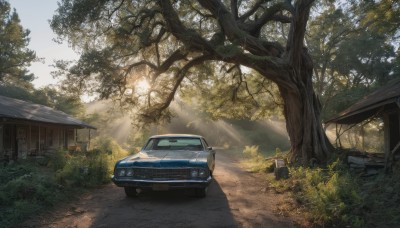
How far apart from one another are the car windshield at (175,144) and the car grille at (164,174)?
79.7 inches

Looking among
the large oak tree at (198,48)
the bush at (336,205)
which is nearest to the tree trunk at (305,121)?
the large oak tree at (198,48)

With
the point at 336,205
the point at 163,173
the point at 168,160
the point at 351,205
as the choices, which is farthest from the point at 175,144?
the point at 351,205

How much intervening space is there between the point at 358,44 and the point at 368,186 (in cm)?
2426

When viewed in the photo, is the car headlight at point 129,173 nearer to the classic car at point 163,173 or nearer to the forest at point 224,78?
the classic car at point 163,173

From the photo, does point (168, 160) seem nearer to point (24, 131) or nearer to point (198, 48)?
point (198, 48)

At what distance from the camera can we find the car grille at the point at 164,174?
318 inches

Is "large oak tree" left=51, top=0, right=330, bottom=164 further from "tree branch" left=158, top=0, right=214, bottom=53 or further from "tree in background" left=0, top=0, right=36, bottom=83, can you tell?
"tree in background" left=0, top=0, right=36, bottom=83

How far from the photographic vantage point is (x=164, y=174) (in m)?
8.12

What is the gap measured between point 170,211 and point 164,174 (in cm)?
101

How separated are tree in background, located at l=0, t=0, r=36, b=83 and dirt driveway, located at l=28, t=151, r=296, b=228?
1027 inches

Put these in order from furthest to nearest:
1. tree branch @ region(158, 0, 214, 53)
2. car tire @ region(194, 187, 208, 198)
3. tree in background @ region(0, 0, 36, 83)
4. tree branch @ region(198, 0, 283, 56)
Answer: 1. tree in background @ region(0, 0, 36, 83)
2. tree branch @ region(198, 0, 283, 56)
3. tree branch @ region(158, 0, 214, 53)
4. car tire @ region(194, 187, 208, 198)

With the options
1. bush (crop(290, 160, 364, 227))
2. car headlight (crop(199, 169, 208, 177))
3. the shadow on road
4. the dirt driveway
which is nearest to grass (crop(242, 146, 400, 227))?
bush (crop(290, 160, 364, 227))

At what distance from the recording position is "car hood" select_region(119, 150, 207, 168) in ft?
26.8

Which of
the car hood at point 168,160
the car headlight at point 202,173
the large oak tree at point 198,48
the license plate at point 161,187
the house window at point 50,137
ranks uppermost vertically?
the large oak tree at point 198,48
